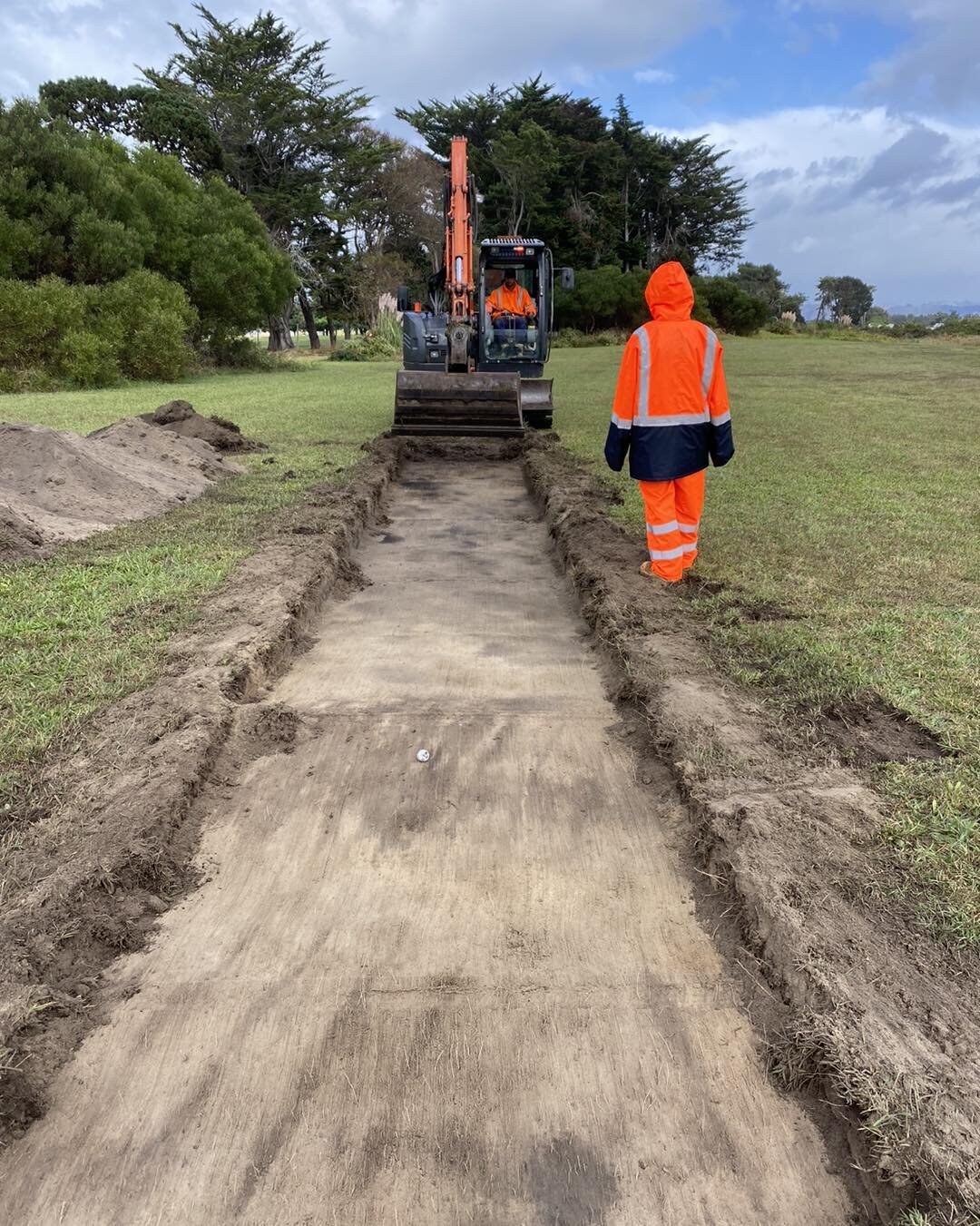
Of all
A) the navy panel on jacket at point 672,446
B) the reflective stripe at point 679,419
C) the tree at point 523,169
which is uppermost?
the tree at point 523,169

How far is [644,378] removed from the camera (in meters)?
5.07

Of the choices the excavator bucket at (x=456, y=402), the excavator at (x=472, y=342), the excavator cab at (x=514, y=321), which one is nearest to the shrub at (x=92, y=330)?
the excavator at (x=472, y=342)

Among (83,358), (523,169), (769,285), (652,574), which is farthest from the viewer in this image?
(769,285)

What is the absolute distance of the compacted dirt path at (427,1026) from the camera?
1771 mm

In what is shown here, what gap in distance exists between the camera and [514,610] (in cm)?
531

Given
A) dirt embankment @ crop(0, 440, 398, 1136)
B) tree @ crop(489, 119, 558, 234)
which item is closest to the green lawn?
dirt embankment @ crop(0, 440, 398, 1136)

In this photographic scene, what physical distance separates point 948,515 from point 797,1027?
231 inches

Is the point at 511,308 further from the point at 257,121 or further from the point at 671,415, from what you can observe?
the point at 257,121

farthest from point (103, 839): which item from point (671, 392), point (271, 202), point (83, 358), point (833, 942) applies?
point (271, 202)

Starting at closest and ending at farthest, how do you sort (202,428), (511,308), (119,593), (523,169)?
(119,593) < (202,428) < (511,308) < (523,169)

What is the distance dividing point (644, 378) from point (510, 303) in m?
9.32

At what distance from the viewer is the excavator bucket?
427 inches

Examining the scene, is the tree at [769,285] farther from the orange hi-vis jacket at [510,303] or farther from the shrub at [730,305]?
the orange hi-vis jacket at [510,303]

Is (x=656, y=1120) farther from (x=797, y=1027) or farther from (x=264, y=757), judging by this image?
(x=264, y=757)
